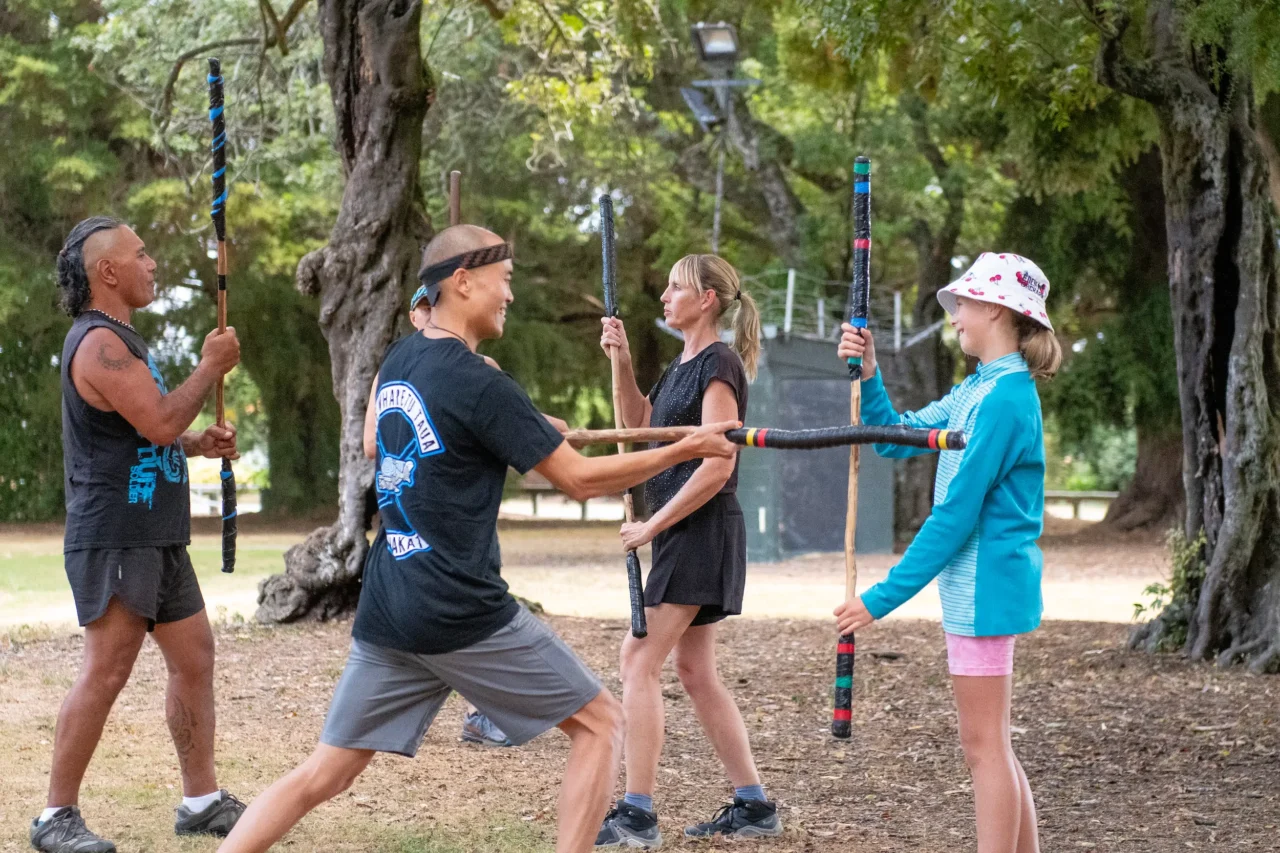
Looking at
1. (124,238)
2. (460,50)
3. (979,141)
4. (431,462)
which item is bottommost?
(431,462)

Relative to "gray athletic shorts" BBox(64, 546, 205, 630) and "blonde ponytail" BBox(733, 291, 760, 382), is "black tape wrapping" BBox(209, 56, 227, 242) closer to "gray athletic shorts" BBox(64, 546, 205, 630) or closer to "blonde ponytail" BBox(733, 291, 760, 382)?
"gray athletic shorts" BBox(64, 546, 205, 630)

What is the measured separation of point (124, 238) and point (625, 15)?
456 inches

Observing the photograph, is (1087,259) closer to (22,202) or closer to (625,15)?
(625,15)

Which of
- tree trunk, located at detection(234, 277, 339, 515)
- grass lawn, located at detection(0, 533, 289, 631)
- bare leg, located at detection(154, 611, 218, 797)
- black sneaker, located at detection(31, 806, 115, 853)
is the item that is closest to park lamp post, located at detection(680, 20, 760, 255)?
grass lawn, located at detection(0, 533, 289, 631)

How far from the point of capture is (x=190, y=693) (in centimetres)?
505

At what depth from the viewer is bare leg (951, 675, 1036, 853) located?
3.84m

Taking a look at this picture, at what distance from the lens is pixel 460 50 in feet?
64.8

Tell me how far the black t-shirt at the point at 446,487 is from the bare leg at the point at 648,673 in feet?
4.14

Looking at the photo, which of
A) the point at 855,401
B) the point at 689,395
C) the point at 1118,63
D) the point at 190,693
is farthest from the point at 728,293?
the point at 1118,63

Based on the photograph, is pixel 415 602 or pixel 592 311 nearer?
pixel 415 602

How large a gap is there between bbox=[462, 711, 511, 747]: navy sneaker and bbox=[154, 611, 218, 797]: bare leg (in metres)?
1.82

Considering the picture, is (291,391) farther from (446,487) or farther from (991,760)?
(991,760)

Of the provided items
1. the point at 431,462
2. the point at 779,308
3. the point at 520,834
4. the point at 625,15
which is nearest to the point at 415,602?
the point at 431,462

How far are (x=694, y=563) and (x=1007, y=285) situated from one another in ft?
4.92
